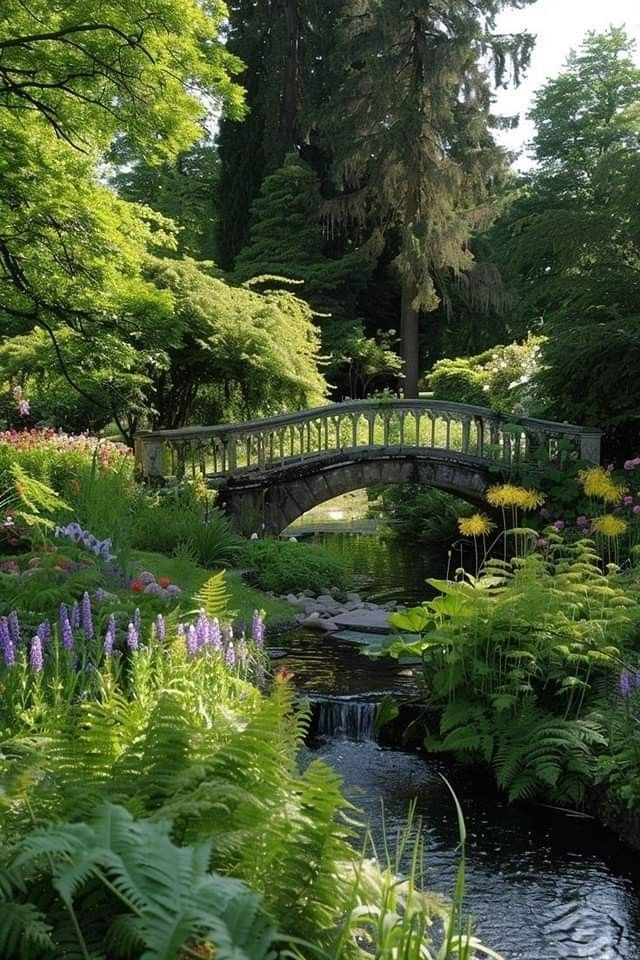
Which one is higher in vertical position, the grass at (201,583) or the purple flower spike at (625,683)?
the grass at (201,583)

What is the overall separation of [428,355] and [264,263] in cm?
678

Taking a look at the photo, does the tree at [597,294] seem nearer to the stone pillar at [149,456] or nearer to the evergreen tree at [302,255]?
the stone pillar at [149,456]

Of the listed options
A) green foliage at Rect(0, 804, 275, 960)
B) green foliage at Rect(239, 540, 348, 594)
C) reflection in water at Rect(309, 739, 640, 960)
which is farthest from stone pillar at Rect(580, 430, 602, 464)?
green foliage at Rect(0, 804, 275, 960)

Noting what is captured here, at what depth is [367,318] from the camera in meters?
33.2

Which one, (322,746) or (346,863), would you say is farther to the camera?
(322,746)

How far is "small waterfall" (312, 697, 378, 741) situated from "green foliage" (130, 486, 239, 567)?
153 inches

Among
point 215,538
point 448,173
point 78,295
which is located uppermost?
point 448,173

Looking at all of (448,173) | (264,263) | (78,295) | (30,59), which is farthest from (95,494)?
(264,263)

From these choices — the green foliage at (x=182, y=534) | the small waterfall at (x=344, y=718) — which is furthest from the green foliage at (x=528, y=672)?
the green foliage at (x=182, y=534)

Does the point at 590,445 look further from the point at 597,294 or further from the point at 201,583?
the point at 201,583

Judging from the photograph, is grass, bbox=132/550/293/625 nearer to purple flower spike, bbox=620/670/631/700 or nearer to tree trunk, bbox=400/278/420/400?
purple flower spike, bbox=620/670/631/700

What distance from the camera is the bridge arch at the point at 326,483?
47.4 feet

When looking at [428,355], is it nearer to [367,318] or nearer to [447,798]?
[367,318]

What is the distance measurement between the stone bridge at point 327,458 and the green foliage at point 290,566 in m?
2.01
